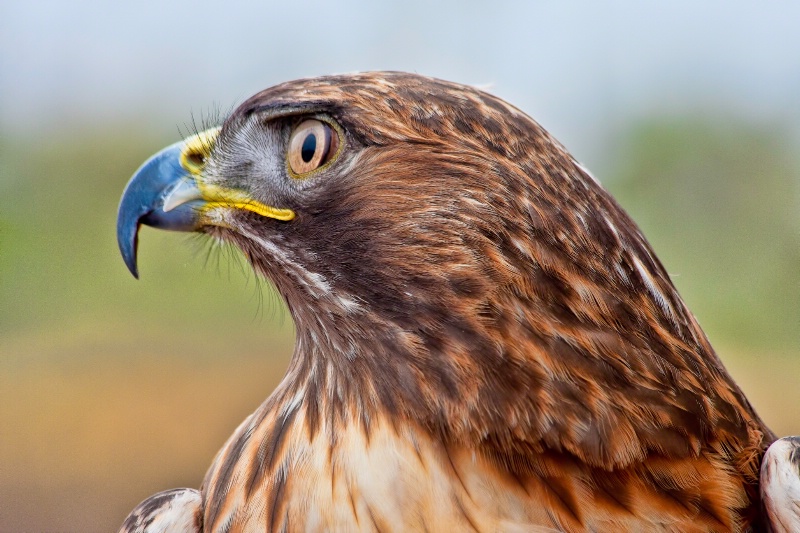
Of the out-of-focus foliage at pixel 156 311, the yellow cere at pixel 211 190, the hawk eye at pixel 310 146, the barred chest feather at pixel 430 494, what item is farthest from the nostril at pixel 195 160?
the out-of-focus foliage at pixel 156 311

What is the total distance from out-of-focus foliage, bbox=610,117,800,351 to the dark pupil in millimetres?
3628

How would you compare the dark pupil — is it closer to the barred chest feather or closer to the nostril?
the nostril

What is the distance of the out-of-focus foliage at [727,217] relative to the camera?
4.81 meters

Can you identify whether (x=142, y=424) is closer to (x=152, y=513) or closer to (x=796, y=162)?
(x=152, y=513)

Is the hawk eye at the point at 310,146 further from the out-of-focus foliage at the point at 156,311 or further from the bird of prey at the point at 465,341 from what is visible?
the out-of-focus foliage at the point at 156,311

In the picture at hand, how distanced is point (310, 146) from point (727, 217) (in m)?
4.22

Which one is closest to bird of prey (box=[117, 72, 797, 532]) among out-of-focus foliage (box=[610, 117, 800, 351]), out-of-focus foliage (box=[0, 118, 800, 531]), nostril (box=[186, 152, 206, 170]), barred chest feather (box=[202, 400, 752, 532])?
barred chest feather (box=[202, 400, 752, 532])

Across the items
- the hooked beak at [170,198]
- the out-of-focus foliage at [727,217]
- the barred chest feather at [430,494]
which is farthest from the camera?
the out-of-focus foliage at [727,217]

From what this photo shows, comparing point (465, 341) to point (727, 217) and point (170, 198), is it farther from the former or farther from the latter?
point (727, 217)

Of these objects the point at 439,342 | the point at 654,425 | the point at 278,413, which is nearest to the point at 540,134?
the point at 439,342

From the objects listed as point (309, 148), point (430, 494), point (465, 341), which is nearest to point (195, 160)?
point (309, 148)

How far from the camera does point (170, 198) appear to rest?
1769 millimetres

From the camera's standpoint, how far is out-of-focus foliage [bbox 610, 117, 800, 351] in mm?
4812

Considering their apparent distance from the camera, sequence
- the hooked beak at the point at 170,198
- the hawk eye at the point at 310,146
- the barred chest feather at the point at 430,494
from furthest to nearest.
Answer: the hooked beak at the point at 170,198, the hawk eye at the point at 310,146, the barred chest feather at the point at 430,494
